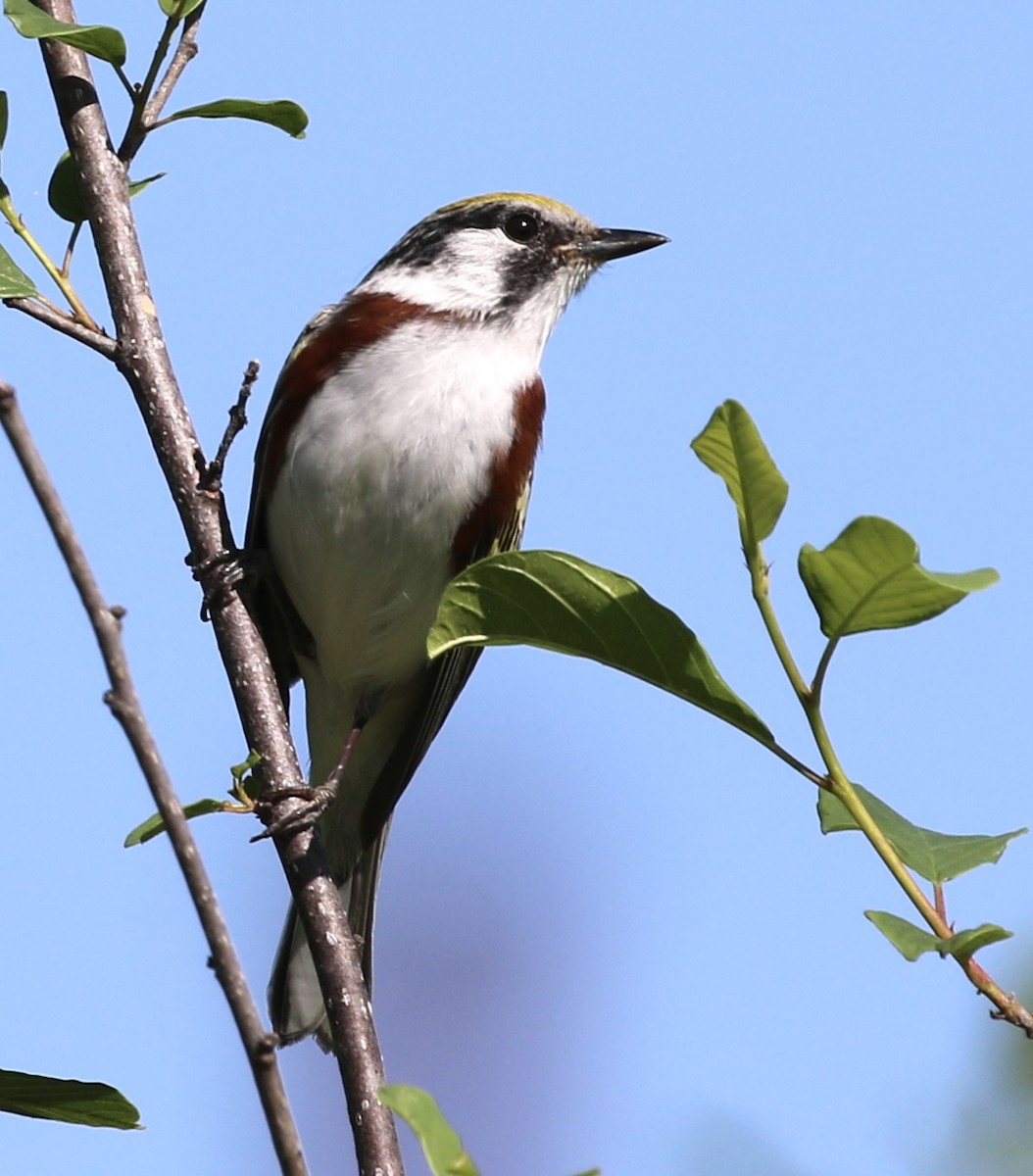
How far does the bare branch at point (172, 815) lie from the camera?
5.69 ft

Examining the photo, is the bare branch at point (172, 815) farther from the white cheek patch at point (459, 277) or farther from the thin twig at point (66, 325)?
the white cheek patch at point (459, 277)

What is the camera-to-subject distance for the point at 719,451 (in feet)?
7.91

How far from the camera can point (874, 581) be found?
234cm

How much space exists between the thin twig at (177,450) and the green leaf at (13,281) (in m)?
0.32

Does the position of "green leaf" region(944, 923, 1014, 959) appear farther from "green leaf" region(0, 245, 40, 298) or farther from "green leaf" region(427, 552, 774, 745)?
"green leaf" region(0, 245, 40, 298)

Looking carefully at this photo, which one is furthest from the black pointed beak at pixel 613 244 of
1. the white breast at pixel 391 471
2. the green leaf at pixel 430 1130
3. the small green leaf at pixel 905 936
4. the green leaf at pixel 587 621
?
the green leaf at pixel 430 1130

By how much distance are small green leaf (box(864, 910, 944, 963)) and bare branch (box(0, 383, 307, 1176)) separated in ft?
2.89

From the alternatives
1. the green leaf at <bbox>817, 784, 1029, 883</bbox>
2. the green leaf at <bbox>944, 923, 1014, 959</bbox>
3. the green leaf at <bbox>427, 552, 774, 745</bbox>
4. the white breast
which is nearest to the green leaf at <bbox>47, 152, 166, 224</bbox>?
the white breast

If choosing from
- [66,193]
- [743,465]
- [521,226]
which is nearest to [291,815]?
[66,193]

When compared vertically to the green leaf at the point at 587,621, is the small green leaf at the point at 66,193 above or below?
above

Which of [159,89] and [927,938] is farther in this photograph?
[159,89]

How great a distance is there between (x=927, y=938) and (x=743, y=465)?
0.68 meters

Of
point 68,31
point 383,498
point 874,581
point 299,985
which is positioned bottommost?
point 299,985

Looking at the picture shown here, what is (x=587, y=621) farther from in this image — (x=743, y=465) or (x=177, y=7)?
(x=177, y=7)
